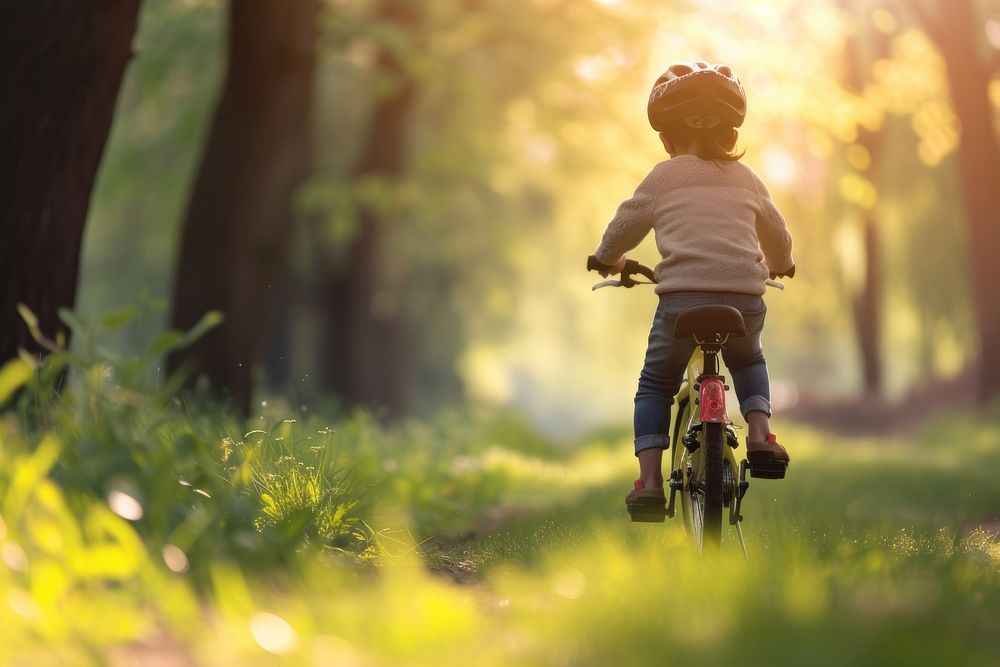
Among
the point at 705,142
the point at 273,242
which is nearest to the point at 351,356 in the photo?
the point at 273,242

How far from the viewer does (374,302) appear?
19.6 metres

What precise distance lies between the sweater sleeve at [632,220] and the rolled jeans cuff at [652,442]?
2.63 ft

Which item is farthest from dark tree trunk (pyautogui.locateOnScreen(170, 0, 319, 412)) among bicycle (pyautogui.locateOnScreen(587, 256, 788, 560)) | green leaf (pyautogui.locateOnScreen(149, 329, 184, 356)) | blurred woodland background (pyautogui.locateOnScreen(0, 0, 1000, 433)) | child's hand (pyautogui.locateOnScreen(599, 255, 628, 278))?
bicycle (pyautogui.locateOnScreen(587, 256, 788, 560))

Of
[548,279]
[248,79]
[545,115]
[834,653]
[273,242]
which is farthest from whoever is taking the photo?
[548,279]

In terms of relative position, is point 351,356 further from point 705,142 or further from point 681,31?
point 705,142

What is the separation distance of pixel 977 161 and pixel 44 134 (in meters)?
13.8

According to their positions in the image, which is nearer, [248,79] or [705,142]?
[705,142]

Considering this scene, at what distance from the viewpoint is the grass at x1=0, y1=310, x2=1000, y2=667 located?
289 centimetres

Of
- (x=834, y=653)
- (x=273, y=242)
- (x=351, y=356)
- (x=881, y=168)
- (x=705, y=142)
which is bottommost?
(x=834, y=653)

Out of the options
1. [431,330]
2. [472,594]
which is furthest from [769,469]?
[431,330]

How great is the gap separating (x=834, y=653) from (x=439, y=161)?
1569 cm

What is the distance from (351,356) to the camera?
18656mm

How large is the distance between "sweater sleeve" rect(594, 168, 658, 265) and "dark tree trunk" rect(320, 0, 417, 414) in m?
11.4

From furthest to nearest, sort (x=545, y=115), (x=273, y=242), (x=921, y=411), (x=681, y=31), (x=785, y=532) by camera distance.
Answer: (x=921, y=411)
(x=545, y=115)
(x=681, y=31)
(x=273, y=242)
(x=785, y=532)
